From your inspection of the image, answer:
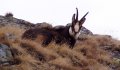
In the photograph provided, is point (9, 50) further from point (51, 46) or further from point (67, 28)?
point (67, 28)

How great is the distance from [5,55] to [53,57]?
2.36 m

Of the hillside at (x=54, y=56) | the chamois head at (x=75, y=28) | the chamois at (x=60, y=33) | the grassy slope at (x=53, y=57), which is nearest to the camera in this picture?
the hillside at (x=54, y=56)

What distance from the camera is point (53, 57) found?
1434 centimetres

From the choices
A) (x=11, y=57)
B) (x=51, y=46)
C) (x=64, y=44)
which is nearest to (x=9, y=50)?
(x=11, y=57)

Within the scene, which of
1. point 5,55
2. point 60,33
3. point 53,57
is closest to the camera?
point 5,55

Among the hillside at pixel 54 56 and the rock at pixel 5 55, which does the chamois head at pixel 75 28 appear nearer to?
the hillside at pixel 54 56

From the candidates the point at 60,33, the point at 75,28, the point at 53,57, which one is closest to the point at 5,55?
the point at 53,57

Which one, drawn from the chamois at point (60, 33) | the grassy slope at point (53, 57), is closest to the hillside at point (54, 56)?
the grassy slope at point (53, 57)

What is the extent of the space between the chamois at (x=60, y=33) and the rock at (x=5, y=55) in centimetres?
328

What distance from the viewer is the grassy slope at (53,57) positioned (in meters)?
12.8

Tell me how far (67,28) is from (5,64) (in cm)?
714

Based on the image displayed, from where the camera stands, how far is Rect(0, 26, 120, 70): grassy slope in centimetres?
1283

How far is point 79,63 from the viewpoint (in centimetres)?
1512

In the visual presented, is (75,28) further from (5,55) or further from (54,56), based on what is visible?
(5,55)
